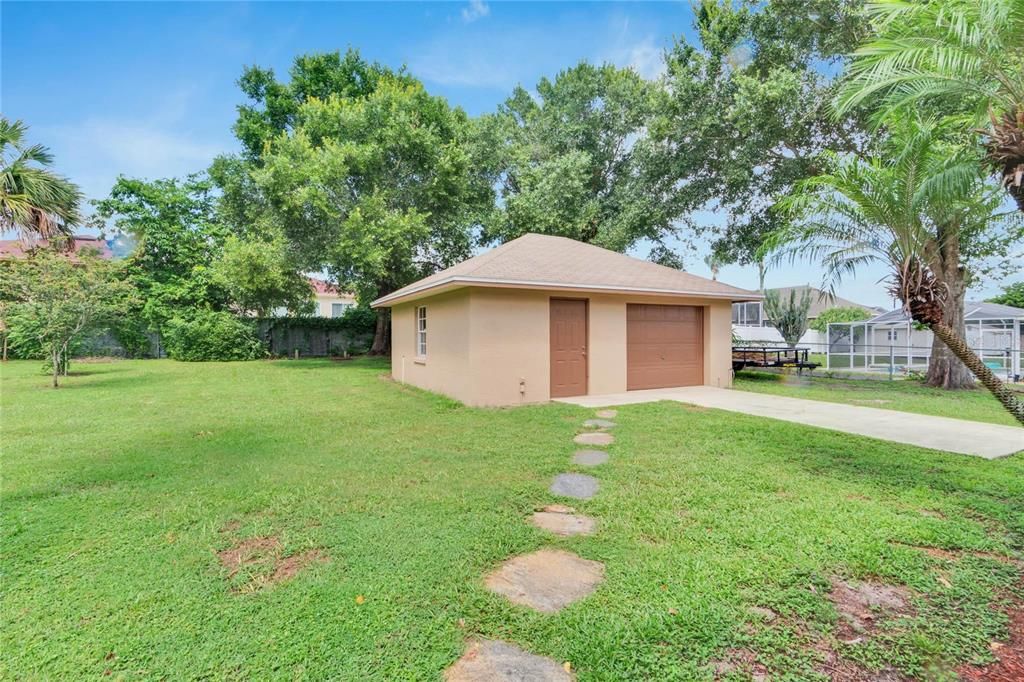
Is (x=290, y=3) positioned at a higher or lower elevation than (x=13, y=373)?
higher

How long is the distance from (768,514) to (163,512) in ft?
16.8

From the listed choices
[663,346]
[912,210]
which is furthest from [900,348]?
[912,210]

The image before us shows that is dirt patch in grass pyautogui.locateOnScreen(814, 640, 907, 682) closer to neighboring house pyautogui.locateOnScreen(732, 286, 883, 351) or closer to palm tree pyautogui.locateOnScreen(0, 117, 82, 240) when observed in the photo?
palm tree pyautogui.locateOnScreen(0, 117, 82, 240)

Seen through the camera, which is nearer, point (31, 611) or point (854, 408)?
point (31, 611)

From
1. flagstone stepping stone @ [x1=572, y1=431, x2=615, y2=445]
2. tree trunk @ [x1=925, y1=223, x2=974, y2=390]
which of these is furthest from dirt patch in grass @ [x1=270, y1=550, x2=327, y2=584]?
tree trunk @ [x1=925, y1=223, x2=974, y2=390]

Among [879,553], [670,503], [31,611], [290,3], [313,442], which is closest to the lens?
[31,611]

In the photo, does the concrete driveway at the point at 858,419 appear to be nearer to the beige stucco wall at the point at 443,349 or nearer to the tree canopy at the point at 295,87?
the beige stucco wall at the point at 443,349

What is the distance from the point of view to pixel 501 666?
2209mm

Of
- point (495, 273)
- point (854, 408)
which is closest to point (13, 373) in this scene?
point (495, 273)

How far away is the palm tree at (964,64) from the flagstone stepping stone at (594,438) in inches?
183

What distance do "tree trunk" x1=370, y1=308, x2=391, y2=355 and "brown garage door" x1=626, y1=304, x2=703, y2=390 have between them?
14986mm

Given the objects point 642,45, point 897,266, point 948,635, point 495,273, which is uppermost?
point 642,45

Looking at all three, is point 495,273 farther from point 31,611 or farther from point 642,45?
point 642,45

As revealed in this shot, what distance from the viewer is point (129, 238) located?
2222cm
